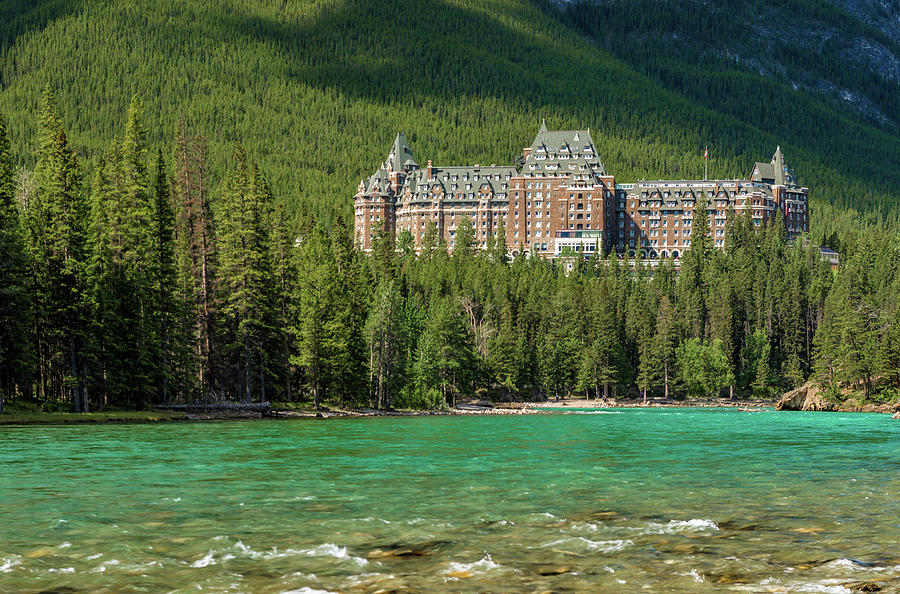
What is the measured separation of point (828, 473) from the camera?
33.8m

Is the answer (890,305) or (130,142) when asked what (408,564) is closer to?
(130,142)

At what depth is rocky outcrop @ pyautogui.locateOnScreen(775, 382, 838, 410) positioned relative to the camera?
111062 millimetres

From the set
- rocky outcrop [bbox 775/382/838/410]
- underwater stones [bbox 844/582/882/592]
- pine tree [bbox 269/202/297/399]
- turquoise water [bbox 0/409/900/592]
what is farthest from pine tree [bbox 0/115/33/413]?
rocky outcrop [bbox 775/382/838/410]

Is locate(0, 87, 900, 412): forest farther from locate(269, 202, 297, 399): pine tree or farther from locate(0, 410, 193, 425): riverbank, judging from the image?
locate(0, 410, 193, 425): riverbank

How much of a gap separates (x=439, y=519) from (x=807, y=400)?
328 ft

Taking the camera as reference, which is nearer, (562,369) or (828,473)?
(828,473)

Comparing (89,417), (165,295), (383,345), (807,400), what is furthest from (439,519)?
(807,400)

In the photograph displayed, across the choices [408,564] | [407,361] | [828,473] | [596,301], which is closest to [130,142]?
[407,361]

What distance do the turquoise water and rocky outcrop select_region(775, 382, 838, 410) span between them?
233ft

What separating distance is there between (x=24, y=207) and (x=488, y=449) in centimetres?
5606

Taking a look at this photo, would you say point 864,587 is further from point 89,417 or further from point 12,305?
point 12,305

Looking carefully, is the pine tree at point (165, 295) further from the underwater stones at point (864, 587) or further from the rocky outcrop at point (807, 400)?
the rocky outcrop at point (807, 400)

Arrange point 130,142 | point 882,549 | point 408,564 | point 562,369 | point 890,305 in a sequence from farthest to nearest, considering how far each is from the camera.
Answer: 1. point 562,369
2. point 890,305
3. point 130,142
4. point 882,549
5. point 408,564

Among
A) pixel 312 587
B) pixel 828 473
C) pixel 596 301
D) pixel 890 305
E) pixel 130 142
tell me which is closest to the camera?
pixel 312 587
